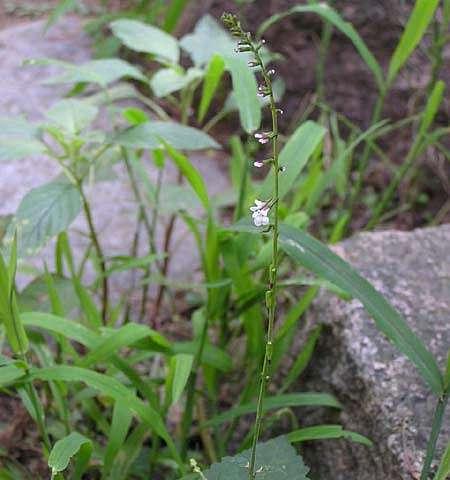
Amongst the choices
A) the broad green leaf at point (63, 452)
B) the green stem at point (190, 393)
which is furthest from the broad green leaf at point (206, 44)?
the broad green leaf at point (63, 452)

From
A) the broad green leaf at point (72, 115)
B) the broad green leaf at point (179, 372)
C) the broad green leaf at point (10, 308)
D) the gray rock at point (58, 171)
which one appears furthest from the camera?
→ the gray rock at point (58, 171)

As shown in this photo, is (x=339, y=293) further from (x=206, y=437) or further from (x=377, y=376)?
(x=206, y=437)

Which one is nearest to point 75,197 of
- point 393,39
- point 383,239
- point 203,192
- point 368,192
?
point 203,192

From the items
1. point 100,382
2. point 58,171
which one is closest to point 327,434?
point 100,382

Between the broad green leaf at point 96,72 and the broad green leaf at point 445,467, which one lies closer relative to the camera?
the broad green leaf at point 445,467

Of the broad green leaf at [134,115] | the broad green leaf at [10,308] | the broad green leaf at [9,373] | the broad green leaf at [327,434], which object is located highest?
the broad green leaf at [134,115]

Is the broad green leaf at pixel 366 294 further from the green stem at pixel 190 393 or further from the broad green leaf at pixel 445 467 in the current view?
the green stem at pixel 190 393

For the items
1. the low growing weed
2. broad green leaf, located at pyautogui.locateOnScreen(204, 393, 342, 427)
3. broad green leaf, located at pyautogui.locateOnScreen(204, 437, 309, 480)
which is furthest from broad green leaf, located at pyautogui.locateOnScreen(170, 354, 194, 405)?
broad green leaf, located at pyautogui.locateOnScreen(204, 437, 309, 480)
